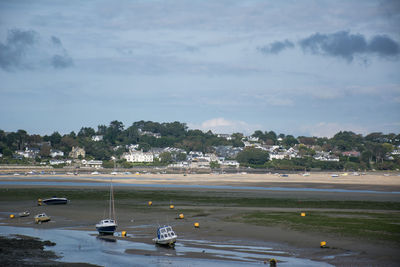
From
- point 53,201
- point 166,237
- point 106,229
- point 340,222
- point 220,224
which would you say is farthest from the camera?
point 53,201

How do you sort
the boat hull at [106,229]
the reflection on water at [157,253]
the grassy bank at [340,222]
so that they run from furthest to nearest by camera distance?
the boat hull at [106,229] < the grassy bank at [340,222] < the reflection on water at [157,253]

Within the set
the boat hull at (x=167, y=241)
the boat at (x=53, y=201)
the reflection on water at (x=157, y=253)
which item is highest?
the boat at (x=53, y=201)

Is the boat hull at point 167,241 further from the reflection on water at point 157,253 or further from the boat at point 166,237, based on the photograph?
the reflection on water at point 157,253

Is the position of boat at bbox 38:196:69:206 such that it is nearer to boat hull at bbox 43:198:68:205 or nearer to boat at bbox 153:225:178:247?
boat hull at bbox 43:198:68:205

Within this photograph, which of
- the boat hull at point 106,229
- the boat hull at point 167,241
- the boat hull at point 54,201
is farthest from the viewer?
the boat hull at point 54,201

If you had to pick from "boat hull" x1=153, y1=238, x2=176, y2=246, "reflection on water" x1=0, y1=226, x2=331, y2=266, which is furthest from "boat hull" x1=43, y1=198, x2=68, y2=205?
"boat hull" x1=153, y1=238, x2=176, y2=246

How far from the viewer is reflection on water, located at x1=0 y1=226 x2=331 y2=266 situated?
28641 millimetres

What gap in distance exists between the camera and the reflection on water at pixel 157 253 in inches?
1128

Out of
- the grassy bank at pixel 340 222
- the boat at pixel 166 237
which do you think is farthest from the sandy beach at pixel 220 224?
the boat at pixel 166 237

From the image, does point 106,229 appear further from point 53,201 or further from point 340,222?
point 53,201

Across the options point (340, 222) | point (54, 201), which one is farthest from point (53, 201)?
point (340, 222)

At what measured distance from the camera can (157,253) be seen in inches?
1232

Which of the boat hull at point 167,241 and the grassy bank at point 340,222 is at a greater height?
the grassy bank at point 340,222

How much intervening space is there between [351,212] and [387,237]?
1415 centimetres
